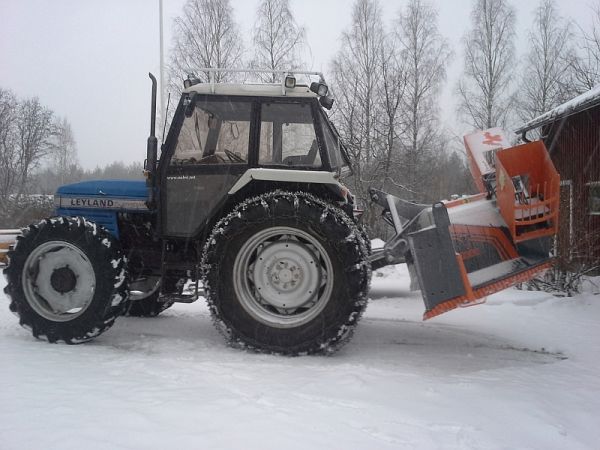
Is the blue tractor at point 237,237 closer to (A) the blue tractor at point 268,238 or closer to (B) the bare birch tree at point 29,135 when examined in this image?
(A) the blue tractor at point 268,238

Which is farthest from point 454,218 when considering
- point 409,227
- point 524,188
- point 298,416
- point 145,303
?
point 145,303

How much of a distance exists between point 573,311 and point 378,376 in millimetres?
3515

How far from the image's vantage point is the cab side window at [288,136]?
3.91m

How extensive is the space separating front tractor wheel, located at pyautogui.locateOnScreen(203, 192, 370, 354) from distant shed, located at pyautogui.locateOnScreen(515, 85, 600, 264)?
424 centimetres

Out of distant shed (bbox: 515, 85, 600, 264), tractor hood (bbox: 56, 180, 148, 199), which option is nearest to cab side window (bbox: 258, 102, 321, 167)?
tractor hood (bbox: 56, 180, 148, 199)

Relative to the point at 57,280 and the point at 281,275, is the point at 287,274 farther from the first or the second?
the point at 57,280

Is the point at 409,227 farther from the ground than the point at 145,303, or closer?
farther from the ground

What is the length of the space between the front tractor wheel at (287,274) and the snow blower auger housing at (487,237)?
410 mm

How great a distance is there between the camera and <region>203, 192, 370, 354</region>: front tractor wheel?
3.55 metres

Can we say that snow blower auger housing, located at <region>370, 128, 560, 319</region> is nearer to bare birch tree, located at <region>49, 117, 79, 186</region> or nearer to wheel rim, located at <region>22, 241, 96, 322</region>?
wheel rim, located at <region>22, 241, 96, 322</region>

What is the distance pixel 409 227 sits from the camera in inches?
150

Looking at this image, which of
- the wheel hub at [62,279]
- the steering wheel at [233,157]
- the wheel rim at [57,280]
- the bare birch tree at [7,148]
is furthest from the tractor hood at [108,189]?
the bare birch tree at [7,148]

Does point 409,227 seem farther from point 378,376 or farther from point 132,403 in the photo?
point 132,403

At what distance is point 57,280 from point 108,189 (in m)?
0.93
